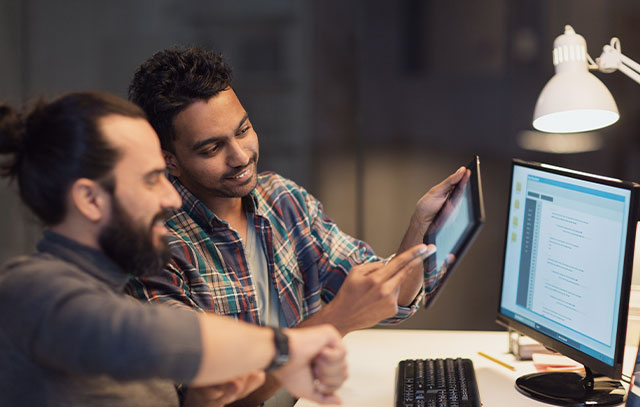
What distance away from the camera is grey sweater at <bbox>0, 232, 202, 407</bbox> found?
870 millimetres

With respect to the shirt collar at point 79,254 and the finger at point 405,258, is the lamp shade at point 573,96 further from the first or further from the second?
the shirt collar at point 79,254

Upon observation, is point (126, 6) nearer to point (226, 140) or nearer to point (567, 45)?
point (226, 140)

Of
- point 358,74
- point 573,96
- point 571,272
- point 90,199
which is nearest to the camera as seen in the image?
point 90,199

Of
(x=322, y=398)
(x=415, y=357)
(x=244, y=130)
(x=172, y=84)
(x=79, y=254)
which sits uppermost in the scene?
(x=172, y=84)

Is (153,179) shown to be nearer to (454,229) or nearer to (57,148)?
(57,148)

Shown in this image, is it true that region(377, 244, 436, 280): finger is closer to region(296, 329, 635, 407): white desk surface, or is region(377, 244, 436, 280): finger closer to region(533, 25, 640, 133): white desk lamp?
region(296, 329, 635, 407): white desk surface

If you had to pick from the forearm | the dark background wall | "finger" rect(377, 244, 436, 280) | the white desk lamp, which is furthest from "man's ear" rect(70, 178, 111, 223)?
the dark background wall

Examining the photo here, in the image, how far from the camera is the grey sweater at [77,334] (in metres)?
0.87

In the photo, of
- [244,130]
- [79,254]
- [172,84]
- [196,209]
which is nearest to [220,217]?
[196,209]

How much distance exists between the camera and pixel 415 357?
1.69 metres

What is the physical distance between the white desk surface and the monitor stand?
22 mm

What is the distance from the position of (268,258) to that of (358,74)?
153 centimetres

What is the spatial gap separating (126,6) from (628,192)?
2412 millimetres

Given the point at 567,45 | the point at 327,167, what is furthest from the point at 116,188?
the point at 327,167
